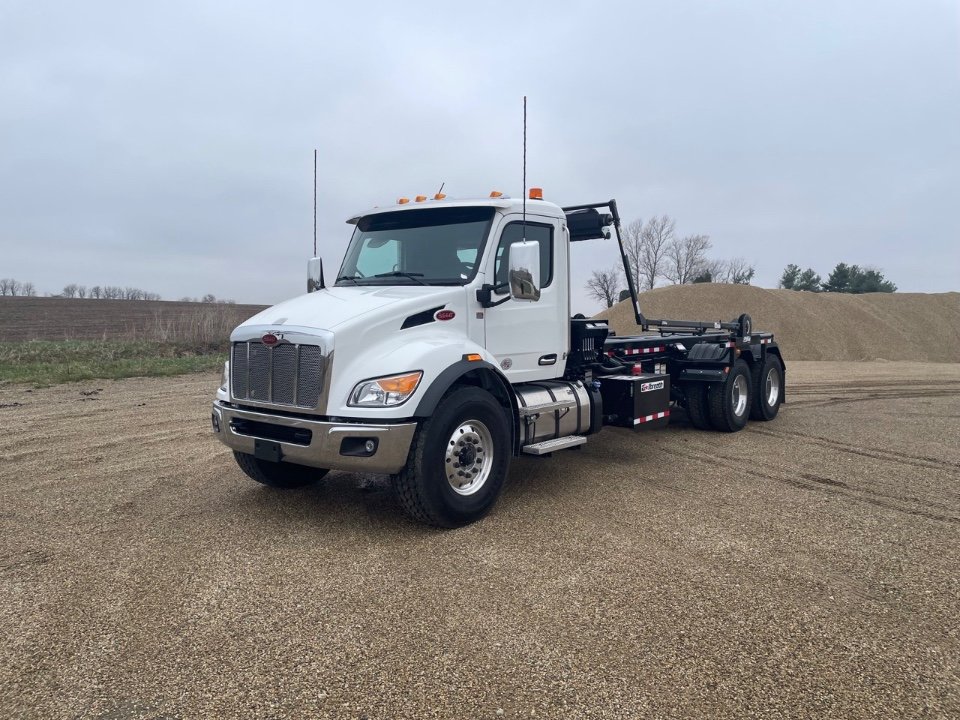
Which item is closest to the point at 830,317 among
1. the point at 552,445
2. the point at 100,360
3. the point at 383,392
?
the point at 100,360

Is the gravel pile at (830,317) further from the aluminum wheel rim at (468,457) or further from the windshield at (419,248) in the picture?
the aluminum wheel rim at (468,457)

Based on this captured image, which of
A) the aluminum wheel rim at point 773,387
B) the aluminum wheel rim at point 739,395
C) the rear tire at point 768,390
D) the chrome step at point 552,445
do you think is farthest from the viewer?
→ the aluminum wheel rim at point 773,387

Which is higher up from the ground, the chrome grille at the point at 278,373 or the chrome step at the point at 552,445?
the chrome grille at the point at 278,373

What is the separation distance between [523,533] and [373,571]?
4.16ft

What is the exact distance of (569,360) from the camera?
23.3 ft

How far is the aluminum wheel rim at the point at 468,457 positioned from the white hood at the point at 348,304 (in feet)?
3.45

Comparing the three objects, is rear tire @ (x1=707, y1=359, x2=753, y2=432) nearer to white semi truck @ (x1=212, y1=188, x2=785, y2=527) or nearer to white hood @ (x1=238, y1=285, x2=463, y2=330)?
white semi truck @ (x1=212, y1=188, x2=785, y2=527)

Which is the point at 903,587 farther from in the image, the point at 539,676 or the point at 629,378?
the point at 629,378

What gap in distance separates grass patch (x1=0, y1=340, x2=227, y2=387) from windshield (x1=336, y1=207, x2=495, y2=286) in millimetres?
11495

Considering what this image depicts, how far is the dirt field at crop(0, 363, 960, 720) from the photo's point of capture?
9.87 ft

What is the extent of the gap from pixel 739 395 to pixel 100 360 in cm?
1663

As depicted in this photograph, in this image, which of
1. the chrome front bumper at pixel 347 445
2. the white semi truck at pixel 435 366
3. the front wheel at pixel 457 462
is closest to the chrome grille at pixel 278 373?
the white semi truck at pixel 435 366

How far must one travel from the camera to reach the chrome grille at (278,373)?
16.0ft

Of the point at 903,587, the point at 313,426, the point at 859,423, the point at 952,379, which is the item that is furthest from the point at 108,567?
the point at 952,379
